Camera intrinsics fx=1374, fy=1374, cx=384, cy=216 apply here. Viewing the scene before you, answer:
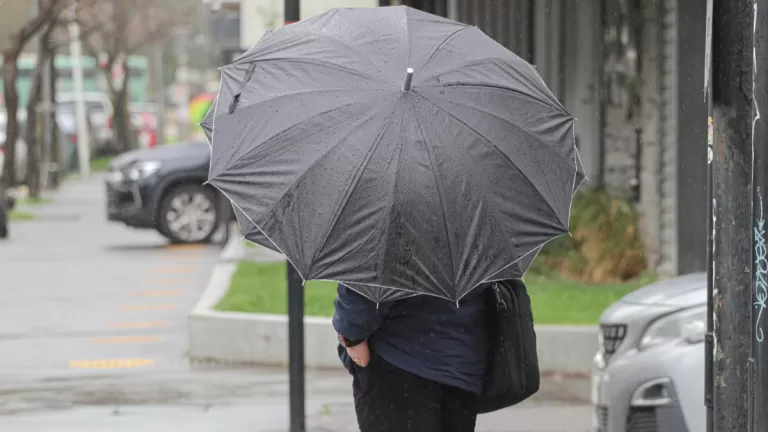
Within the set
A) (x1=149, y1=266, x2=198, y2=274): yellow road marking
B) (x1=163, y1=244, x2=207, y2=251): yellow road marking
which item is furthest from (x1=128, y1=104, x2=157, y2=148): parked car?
(x1=149, y1=266, x2=198, y2=274): yellow road marking

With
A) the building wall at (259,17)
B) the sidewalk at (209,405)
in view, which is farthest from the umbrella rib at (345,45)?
the building wall at (259,17)

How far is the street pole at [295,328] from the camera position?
656 cm

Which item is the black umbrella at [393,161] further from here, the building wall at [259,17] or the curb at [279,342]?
the building wall at [259,17]

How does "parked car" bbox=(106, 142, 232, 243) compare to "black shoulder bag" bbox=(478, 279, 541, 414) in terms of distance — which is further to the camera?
"parked car" bbox=(106, 142, 232, 243)

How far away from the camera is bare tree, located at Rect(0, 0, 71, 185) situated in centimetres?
2423

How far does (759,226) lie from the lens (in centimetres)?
400

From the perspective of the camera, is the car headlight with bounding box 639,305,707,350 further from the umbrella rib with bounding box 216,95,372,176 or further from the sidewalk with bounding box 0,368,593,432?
the umbrella rib with bounding box 216,95,372,176

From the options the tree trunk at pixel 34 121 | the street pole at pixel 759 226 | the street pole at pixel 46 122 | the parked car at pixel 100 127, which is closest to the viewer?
the street pole at pixel 759 226

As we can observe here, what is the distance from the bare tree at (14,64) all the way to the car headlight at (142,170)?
301 inches

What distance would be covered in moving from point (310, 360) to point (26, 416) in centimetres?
217

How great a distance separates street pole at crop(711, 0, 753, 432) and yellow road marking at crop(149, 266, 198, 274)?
1115 cm

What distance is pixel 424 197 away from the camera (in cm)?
396

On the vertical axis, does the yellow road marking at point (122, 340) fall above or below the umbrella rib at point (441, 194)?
below

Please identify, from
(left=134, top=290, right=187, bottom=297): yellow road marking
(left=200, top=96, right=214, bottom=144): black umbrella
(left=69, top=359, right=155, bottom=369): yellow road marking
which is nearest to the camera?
(left=200, top=96, right=214, bottom=144): black umbrella
